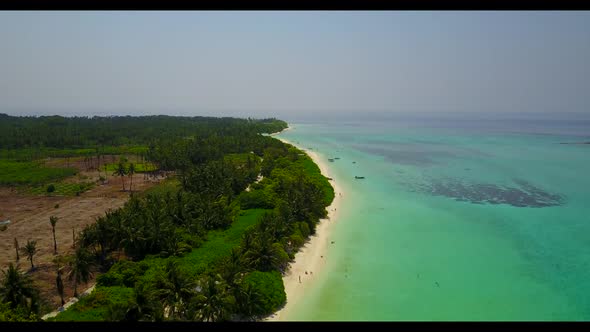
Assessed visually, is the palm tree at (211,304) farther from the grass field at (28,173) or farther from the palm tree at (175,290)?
the grass field at (28,173)

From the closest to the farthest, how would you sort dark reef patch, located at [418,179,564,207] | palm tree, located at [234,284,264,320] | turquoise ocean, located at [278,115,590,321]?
palm tree, located at [234,284,264,320]
turquoise ocean, located at [278,115,590,321]
dark reef patch, located at [418,179,564,207]

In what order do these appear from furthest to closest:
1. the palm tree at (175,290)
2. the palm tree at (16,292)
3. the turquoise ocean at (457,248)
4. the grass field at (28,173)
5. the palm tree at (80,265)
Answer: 1. the grass field at (28,173)
2. the turquoise ocean at (457,248)
3. the palm tree at (80,265)
4. the palm tree at (175,290)
5. the palm tree at (16,292)

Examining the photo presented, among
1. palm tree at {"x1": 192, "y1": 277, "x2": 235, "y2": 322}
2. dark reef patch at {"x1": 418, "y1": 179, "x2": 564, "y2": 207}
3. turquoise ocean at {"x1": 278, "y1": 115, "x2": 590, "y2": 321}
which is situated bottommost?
turquoise ocean at {"x1": 278, "y1": 115, "x2": 590, "y2": 321}

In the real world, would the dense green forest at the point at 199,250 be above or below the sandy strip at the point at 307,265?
above

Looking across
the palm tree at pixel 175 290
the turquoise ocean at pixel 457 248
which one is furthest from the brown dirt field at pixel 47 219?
the turquoise ocean at pixel 457 248

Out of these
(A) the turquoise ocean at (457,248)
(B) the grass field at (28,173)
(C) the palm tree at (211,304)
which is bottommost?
(A) the turquoise ocean at (457,248)

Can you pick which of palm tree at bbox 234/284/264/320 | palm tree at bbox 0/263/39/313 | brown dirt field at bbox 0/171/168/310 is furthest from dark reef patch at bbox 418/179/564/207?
palm tree at bbox 0/263/39/313

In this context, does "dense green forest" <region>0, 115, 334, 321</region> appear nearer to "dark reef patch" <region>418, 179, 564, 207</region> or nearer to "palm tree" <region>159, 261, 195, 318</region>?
"palm tree" <region>159, 261, 195, 318</region>
